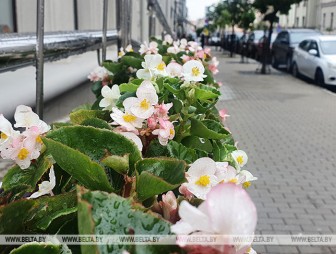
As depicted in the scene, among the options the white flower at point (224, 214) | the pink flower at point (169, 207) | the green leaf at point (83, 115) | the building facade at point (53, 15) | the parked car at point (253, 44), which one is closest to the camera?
the white flower at point (224, 214)

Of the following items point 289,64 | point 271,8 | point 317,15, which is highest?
point 317,15

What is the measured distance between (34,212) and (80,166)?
131mm

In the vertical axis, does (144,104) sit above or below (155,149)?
above

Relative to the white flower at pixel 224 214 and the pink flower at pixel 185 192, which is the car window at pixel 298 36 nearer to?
the pink flower at pixel 185 192

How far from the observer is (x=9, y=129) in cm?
133

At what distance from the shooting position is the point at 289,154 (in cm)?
743

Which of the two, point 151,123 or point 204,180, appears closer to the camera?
point 204,180

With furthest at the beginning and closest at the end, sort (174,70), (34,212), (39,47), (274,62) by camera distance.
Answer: (274,62) → (39,47) → (174,70) → (34,212)

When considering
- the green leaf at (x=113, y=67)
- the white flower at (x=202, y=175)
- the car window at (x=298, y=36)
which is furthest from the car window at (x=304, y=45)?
the white flower at (x=202, y=175)

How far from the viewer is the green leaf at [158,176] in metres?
1.06

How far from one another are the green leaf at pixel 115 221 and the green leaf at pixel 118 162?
9.2 inches

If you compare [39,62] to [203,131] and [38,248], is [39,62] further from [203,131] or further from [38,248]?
[38,248]

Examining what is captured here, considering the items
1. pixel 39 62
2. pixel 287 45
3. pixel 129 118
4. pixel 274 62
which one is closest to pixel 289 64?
pixel 287 45

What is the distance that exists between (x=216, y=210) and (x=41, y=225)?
448mm
